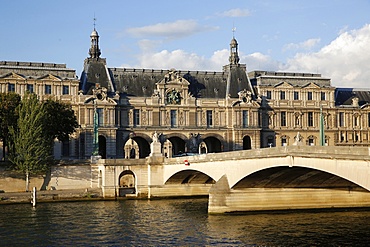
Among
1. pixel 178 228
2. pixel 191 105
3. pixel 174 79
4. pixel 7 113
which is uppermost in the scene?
pixel 174 79

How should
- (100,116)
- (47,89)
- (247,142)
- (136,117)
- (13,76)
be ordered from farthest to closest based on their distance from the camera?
1. (247,142)
2. (136,117)
3. (100,116)
4. (47,89)
5. (13,76)

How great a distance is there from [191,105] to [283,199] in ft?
178

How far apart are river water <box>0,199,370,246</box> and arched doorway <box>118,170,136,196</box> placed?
18.4 m

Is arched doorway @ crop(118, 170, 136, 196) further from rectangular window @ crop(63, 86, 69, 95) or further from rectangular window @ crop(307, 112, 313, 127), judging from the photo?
rectangular window @ crop(307, 112, 313, 127)

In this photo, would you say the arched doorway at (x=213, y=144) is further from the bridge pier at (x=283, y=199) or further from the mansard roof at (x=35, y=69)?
the bridge pier at (x=283, y=199)

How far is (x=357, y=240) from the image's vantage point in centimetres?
5094

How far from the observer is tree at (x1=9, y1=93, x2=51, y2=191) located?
86.2m

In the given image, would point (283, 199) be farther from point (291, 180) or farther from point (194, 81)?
point (194, 81)

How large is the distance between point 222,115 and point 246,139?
604 centimetres

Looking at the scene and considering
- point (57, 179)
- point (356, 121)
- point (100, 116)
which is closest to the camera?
point (57, 179)

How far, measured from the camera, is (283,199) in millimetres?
65375

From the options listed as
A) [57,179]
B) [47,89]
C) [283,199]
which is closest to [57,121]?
[57,179]

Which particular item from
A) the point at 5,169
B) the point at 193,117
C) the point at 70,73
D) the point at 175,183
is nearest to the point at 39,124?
the point at 5,169

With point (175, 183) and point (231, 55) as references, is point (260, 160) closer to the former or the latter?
point (175, 183)
